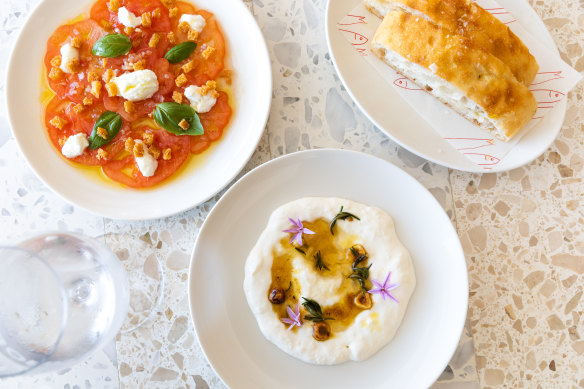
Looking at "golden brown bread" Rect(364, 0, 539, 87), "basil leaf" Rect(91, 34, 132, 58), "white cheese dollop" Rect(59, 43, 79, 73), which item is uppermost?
"golden brown bread" Rect(364, 0, 539, 87)

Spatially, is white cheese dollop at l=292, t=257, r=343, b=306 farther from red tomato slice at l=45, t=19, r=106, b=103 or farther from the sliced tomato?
red tomato slice at l=45, t=19, r=106, b=103

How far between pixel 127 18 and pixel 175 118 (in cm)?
34

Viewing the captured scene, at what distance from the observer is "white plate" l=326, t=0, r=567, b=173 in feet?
4.98

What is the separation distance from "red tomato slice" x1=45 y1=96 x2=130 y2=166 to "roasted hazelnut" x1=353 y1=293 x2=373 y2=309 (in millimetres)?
838

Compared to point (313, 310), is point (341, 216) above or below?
above

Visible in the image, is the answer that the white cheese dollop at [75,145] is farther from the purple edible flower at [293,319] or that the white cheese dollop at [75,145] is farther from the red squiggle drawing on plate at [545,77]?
the red squiggle drawing on plate at [545,77]

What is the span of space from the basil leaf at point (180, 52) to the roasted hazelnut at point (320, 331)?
35.2 inches

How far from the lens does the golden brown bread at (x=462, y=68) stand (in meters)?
1.44

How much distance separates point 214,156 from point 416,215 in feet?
2.08

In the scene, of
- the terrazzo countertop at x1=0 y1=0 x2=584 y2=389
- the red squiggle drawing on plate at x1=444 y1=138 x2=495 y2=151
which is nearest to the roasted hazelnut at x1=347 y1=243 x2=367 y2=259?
the terrazzo countertop at x1=0 y1=0 x2=584 y2=389

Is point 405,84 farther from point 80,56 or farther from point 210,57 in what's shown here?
point 80,56

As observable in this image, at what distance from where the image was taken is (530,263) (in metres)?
1.59

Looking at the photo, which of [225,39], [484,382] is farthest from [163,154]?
[484,382]

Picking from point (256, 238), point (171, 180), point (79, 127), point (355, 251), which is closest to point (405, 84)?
point (355, 251)
